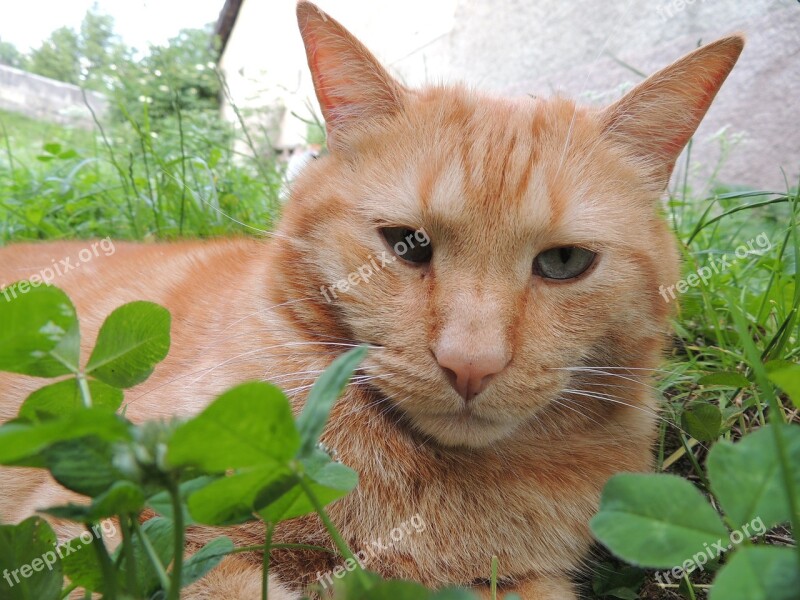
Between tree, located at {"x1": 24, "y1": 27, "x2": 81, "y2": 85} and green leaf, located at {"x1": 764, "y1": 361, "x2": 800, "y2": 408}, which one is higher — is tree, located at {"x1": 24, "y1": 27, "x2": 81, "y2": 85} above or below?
above

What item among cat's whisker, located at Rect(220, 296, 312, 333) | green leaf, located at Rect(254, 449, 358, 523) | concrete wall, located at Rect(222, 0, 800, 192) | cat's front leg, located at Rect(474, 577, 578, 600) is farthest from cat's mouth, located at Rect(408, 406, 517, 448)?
concrete wall, located at Rect(222, 0, 800, 192)

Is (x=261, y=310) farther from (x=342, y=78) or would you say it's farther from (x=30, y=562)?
(x=30, y=562)

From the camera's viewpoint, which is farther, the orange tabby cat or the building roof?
the building roof

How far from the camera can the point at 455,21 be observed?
20.5ft

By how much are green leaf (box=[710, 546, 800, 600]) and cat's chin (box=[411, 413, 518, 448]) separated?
2.15 feet

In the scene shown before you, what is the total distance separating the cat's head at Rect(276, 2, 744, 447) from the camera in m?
1.11

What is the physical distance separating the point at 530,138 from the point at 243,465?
1028 millimetres

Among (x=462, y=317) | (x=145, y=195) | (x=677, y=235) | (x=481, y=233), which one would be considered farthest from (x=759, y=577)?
(x=145, y=195)

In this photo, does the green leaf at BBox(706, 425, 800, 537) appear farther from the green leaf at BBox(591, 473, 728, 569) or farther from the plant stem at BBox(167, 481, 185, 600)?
the plant stem at BBox(167, 481, 185, 600)

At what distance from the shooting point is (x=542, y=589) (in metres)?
1.21

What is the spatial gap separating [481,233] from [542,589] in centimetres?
70

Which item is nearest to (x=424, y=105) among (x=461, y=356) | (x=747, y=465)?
(x=461, y=356)

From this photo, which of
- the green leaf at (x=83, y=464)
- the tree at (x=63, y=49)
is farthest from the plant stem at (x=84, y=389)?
the tree at (x=63, y=49)

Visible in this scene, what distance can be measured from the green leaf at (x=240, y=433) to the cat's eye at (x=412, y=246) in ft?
2.42
